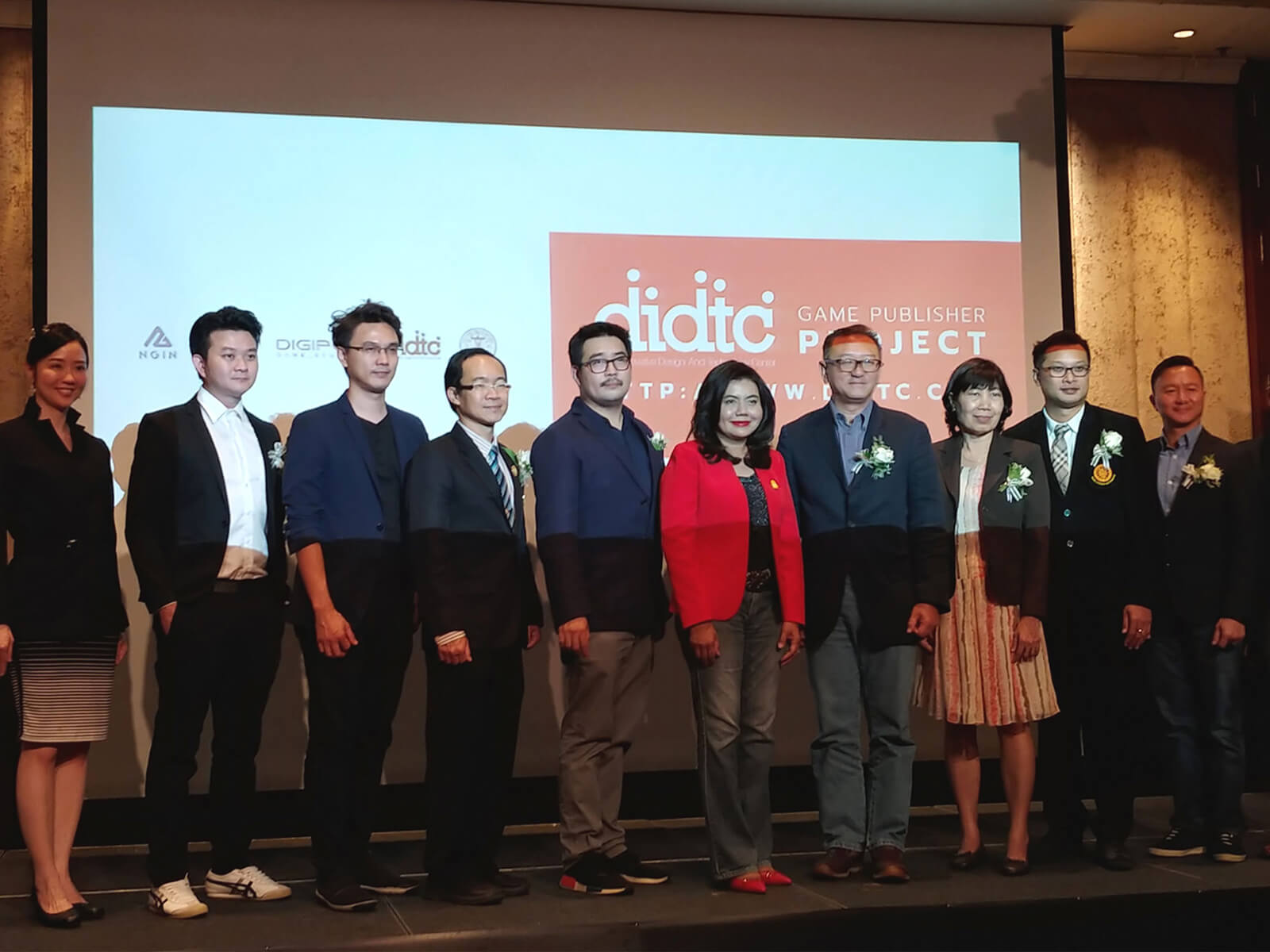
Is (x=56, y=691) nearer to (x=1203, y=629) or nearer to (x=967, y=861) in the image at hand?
(x=967, y=861)

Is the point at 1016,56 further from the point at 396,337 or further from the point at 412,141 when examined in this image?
the point at 396,337

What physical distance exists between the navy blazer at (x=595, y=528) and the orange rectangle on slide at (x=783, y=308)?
1.19m

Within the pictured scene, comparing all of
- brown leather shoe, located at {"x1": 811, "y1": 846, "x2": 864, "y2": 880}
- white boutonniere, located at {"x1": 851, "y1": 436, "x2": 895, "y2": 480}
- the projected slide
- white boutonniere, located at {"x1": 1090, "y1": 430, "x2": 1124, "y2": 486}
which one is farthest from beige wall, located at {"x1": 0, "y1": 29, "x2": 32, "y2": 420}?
white boutonniere, located at {"x1": 1090, "y1": 430, "x2": 1124, "y2": 486}

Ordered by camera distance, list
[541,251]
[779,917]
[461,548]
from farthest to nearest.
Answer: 1. [541,251]
2. [461,548]
3. [779,917]

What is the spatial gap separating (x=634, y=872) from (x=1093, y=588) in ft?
5.35

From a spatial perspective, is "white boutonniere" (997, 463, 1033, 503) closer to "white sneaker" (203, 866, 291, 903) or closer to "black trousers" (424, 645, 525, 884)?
"black trousers" (424, 645, 525, 884)

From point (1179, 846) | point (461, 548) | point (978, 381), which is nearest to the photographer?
point (461, 548)

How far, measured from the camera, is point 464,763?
3.50 m

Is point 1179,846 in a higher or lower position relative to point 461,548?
lower

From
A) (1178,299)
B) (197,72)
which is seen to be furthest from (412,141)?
(1178,299)

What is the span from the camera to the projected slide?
183 inches

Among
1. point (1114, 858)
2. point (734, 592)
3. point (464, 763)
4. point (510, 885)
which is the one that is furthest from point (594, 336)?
point (1114, 858)

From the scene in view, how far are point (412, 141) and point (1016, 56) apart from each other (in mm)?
2522

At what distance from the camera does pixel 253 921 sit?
3352 millimetres
